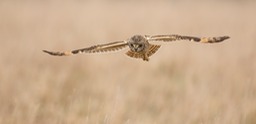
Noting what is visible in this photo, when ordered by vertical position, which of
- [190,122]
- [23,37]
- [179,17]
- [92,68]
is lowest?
[190,122]

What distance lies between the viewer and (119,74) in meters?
7.21

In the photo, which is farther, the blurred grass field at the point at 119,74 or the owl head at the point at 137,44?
the blurred grass field at the point at 119,74

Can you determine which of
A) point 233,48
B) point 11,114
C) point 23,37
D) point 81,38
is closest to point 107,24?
point 81,38

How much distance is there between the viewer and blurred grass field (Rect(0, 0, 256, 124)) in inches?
216

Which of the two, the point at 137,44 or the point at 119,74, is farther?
the point at 119,74

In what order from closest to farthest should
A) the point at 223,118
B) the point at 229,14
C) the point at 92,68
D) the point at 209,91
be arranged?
the point at 223,118, the point at 209,91, the point at 92,68, the point at 229,14

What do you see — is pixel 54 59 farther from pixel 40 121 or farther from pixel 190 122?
pixel 190 122

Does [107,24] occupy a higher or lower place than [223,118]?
higher

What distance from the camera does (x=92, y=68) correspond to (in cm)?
756

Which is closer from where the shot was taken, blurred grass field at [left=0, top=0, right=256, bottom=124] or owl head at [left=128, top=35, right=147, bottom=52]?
owl head at [left=128, top=35, right=147, bottom=52]

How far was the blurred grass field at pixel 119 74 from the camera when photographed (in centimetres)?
548

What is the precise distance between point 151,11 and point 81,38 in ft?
13.8

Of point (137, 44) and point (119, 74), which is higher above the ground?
point (119, 74)

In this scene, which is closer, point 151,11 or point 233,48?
point 233,48
